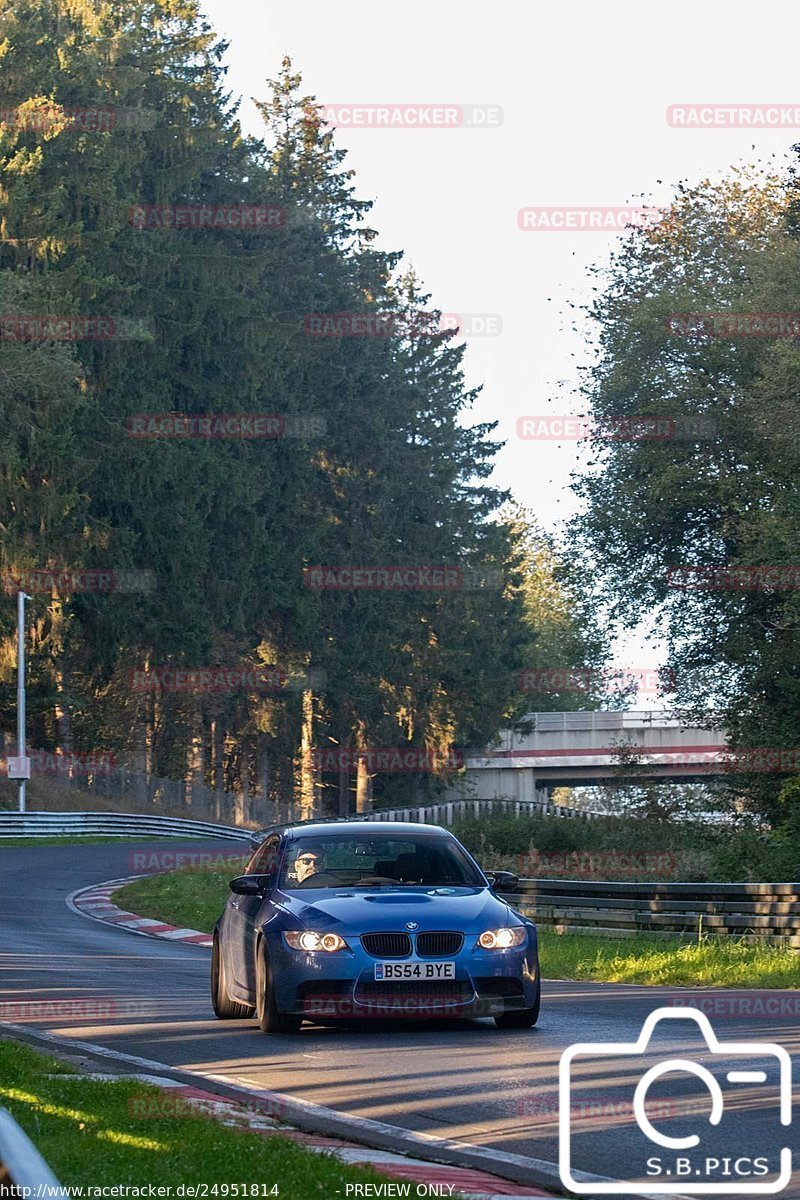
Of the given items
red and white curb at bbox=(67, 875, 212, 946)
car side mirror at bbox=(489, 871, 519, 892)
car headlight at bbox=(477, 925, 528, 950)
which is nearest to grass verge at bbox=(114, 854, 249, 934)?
red and white curb at bbox=(67, 875, 212, 946)

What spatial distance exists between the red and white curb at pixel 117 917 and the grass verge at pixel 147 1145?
15.2 metres

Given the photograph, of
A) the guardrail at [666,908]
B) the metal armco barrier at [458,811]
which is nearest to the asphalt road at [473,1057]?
the guardrail at [666,908]

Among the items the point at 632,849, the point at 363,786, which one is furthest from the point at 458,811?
the point at 632,849

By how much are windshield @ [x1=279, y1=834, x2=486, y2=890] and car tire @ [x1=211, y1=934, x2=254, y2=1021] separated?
104 cm

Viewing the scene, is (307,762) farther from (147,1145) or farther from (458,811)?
(147,1145)

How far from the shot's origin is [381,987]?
12547mm

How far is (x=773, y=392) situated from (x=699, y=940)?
1757 cm

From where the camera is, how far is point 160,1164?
7316mm

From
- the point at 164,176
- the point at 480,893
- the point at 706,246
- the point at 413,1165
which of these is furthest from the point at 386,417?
the point at 413,1165

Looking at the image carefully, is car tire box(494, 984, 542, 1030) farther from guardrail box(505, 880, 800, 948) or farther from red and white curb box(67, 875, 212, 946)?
red and white curb box(67, 875, 212, 946)

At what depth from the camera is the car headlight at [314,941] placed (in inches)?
495

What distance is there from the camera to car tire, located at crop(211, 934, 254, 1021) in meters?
14.0

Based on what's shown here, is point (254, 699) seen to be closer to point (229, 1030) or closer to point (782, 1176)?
point (229, 1030)

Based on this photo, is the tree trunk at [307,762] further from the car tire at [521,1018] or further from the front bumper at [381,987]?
Result: the front bumper at [381,987]
